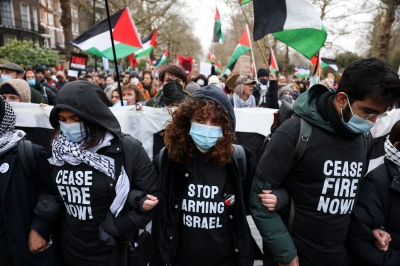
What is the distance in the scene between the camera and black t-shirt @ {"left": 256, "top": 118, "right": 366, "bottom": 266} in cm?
173

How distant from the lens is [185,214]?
74.7 inches

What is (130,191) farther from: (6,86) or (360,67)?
(6,86)

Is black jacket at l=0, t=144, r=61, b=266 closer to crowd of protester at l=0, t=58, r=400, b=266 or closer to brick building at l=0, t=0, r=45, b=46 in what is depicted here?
crowd of protester at l=0, t=58, r=400, b=266

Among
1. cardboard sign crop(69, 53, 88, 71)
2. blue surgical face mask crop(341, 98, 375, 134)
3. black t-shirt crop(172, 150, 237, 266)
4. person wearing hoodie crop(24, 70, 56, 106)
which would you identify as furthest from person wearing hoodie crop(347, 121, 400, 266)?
cardboard sign crop(69, 53, 88, 71)

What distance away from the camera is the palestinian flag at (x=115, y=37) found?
462cm

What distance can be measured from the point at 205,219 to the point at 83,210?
2.47 feet

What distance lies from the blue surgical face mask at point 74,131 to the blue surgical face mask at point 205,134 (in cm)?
69

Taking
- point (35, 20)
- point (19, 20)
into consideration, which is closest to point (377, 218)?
point (19, 20)

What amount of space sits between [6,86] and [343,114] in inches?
125

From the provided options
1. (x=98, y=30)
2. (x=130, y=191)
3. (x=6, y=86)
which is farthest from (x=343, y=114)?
(x=98, y=30)

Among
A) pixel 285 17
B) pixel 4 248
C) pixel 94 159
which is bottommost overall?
pixel 4 248

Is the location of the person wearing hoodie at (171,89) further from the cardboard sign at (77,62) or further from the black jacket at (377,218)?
the cardboard sign at (77,62)

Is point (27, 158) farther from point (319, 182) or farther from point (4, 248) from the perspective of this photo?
point (319, 182)

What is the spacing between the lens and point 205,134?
6.01 ft
